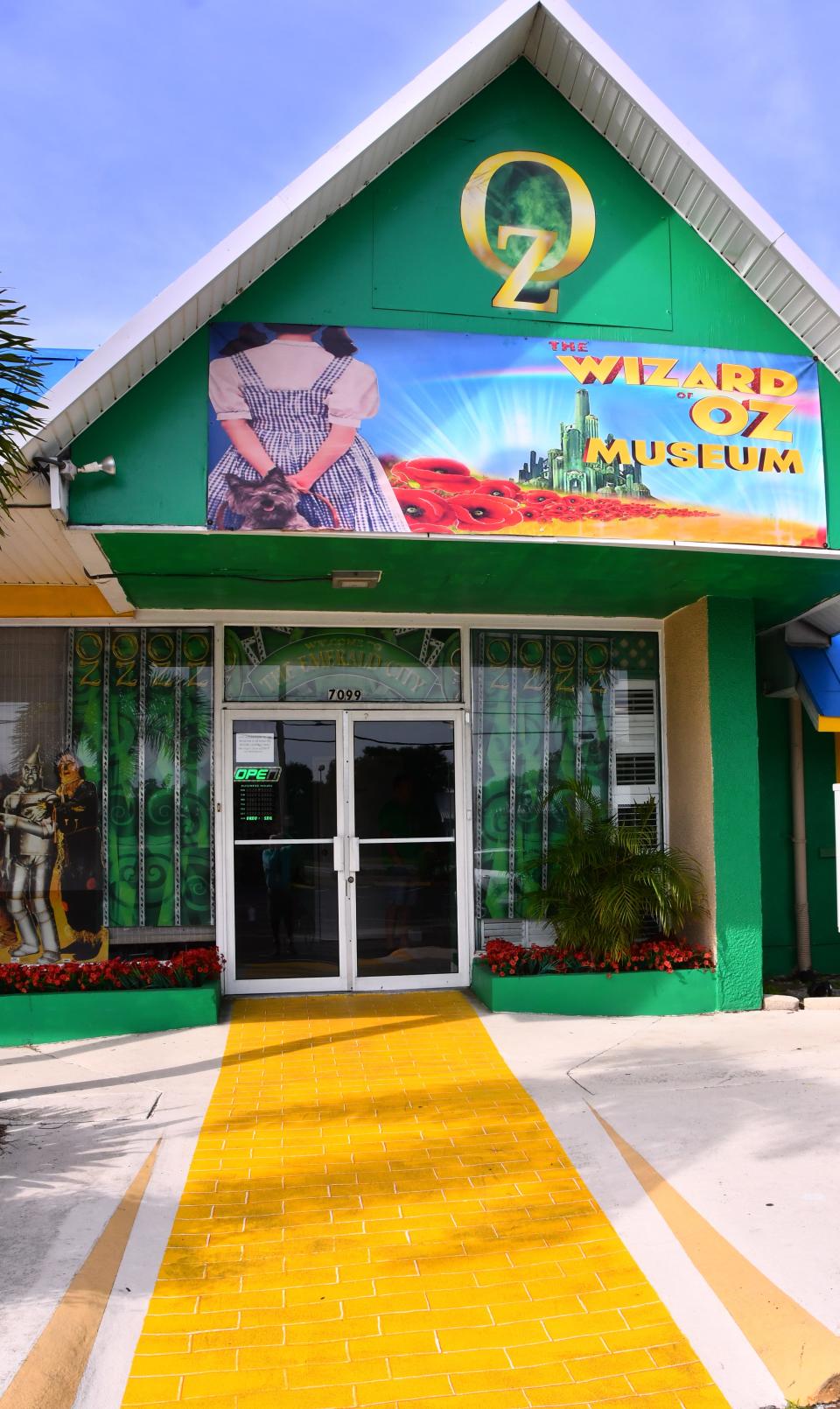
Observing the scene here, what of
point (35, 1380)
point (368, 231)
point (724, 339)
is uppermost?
point (368, 231)

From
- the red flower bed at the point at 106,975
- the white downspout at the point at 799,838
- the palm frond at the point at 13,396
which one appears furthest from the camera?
the white downspout at the point at 799,838

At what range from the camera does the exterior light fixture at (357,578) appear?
298 inches

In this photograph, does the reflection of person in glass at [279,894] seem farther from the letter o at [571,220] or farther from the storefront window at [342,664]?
the letter o at [571,220]

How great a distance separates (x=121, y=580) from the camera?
7723mm

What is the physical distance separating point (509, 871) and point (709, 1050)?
7.75 ft

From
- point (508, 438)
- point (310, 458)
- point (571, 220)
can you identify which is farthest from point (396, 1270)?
point (571, 220)

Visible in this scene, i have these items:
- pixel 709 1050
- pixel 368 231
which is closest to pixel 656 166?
pixel 368 231

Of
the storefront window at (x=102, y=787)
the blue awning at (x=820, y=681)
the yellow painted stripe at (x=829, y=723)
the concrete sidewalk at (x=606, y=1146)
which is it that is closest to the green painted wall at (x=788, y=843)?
the blue awning at (x=820, y=681)

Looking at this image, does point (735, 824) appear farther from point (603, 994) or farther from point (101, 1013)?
point (101, 1013)

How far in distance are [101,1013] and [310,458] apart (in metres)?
4.19

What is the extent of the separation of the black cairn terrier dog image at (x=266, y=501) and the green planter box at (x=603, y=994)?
3.79m

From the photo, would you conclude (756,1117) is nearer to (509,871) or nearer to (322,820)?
(509,871)

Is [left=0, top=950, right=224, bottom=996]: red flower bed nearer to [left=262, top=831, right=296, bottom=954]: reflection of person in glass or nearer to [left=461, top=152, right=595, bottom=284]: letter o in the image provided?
[left=262, top=831, right=296, bottom=954]: reflection of person in glass

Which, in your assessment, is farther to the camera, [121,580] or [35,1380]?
[121,580]
